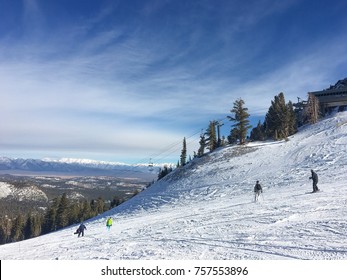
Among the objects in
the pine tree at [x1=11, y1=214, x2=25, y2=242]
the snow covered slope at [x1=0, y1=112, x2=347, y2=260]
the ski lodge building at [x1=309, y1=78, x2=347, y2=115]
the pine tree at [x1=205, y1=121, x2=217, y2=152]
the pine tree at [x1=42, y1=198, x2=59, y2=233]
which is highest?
the ski lodge building at [x1=309, y1=78, x2=347, y2=115]

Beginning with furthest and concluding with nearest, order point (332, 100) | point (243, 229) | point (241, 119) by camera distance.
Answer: point (332, 100)
point (241, 119)
point (243, 229)

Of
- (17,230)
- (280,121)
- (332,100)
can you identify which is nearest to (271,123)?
(280,121)

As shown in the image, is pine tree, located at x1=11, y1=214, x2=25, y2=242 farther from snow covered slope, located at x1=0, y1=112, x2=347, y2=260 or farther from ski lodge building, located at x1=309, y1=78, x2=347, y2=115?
ski lodge building, located at x1=309, y1=78, x2=347, y2=115

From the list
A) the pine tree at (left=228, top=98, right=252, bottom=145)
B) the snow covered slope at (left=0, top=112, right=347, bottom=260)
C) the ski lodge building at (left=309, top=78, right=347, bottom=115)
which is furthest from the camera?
the ski lodge building at (left=309, top=78, right=347, bottom=115)

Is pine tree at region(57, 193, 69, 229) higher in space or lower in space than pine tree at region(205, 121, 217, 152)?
lower

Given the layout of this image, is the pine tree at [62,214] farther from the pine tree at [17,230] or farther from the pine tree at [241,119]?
the pine tree at [241,119]

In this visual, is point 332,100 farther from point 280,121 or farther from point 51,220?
point 51,220

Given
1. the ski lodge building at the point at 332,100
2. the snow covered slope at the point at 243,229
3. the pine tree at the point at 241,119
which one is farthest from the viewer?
the ski lodge building at the point at 332,100

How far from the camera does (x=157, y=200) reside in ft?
146

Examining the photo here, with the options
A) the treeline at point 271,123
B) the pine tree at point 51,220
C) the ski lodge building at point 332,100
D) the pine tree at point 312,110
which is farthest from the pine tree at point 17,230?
the ski lodge building at point 332,100

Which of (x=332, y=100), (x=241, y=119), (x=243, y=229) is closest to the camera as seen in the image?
(x=243, y=229)

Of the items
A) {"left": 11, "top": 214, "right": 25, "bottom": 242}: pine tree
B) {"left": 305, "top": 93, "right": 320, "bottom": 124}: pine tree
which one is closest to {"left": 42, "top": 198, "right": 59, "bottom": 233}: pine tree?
{"left": 11, "top": 214, "right": 25, "bottom": 242}: pine tree
